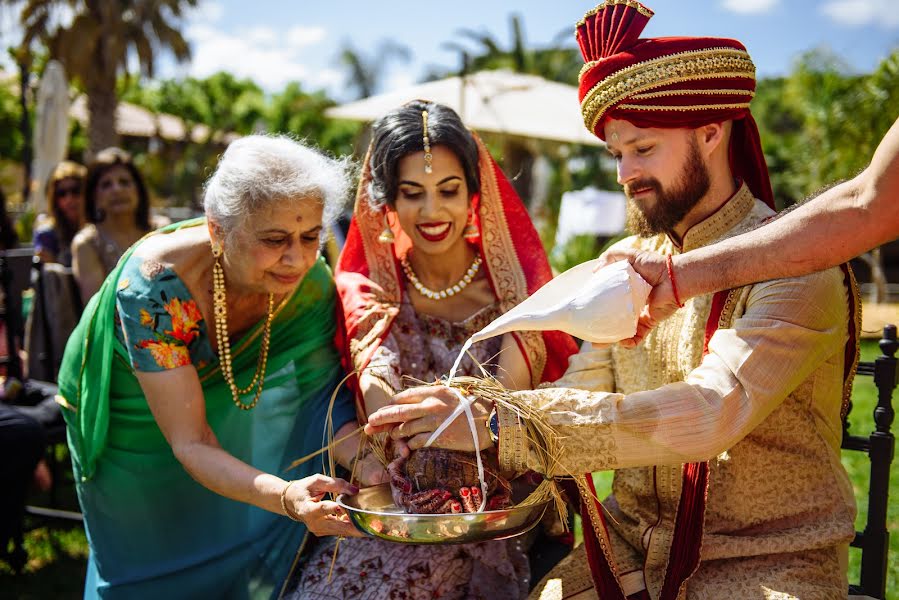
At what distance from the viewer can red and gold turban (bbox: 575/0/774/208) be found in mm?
2258

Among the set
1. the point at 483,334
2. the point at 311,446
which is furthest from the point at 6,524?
the point at 483,334

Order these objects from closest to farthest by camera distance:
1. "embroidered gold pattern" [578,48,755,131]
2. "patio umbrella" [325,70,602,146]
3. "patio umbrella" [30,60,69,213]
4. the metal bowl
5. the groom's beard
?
the metal bowl < "embroidered gold pattern" [578,48,755,131] < the groom's beard < "patio umbrella" [30,60,69,213] < "patio umbrella" [325,70,602,146]

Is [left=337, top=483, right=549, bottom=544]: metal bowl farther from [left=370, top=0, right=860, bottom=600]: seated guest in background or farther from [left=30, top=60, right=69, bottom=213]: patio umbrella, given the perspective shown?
[left=30, top=60, right=69, bottom=213]: patio umbrella

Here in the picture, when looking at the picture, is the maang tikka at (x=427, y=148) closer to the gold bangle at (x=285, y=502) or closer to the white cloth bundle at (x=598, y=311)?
the white cloth bundle at (x=598, y=311)

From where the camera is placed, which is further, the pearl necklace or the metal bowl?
the pearl necklace

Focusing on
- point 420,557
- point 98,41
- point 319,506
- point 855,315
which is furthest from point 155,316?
point 98,41

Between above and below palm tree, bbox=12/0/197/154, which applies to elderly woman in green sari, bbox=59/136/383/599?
below

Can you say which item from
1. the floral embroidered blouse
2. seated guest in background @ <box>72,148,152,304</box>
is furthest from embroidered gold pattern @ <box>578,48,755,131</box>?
seated guest in background @ <box>72,148,152,304</box>

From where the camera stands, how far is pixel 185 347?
2.71 m

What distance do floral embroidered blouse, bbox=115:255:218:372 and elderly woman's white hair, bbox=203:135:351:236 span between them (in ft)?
0.91

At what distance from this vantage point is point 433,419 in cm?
201

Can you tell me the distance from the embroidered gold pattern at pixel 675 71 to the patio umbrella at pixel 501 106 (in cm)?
801

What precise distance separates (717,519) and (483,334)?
87cm

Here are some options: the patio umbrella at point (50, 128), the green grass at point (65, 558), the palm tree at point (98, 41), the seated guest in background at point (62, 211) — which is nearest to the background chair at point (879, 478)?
the green grass at point (65, 558)
